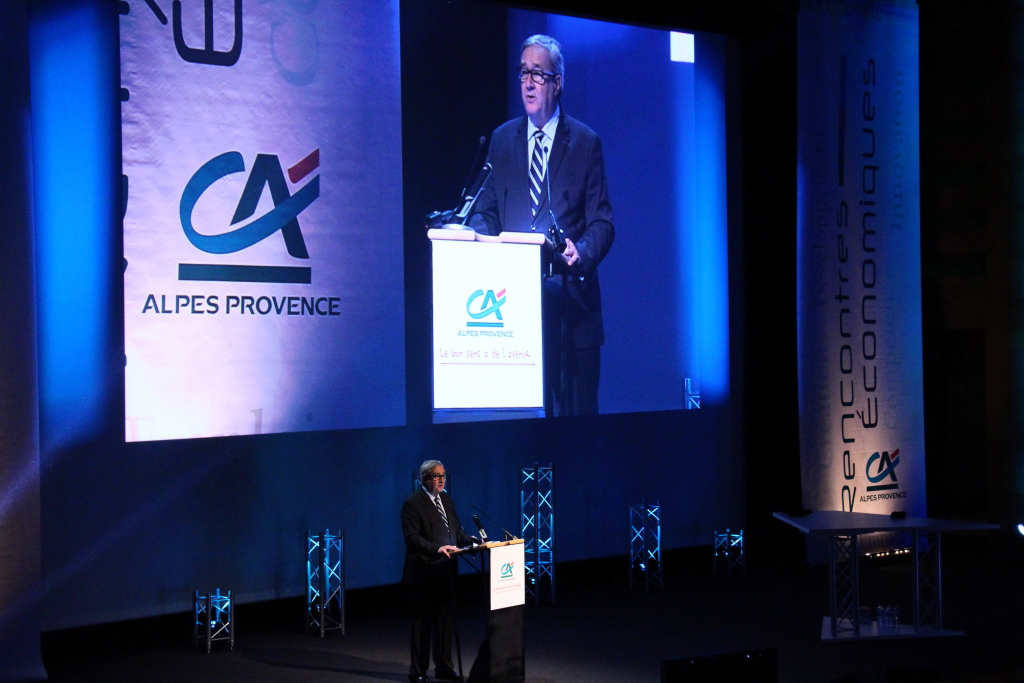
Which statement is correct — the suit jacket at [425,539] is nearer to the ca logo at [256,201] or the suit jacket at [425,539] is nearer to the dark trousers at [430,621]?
the dark trousers at [430,621]

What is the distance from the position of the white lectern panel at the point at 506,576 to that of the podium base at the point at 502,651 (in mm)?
55

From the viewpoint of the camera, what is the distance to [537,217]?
28.4 ft

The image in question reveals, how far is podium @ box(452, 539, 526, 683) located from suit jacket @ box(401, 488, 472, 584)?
0.64 ft

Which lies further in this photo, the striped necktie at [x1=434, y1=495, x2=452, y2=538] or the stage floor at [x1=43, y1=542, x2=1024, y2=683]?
the stage floor at [x1=43, y1=542, x2=1024, y2=683]

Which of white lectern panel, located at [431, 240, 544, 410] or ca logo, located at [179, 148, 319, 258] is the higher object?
ca logo, located at [179, 148, 319, 258]

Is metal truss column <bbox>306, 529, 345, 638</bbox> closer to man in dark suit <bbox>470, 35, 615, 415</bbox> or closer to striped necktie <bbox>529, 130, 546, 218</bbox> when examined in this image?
man in dark suit <bbox>470, 35, 615, 415</bbox>

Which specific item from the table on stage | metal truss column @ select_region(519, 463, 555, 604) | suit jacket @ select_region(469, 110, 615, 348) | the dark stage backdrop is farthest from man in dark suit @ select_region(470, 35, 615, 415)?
the table on stage

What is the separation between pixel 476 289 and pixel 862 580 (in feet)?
14.3

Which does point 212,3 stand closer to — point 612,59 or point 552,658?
point 612,59

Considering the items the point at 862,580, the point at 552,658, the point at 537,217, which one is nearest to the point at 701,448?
the point at 862,580

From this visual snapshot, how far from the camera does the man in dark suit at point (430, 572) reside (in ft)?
19.6

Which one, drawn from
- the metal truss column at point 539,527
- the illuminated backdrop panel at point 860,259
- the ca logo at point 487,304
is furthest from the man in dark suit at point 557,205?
the illuminated backdrop panel at point 860,259

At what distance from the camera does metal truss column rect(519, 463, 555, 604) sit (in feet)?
27.5

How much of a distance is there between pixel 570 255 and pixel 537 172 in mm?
749
